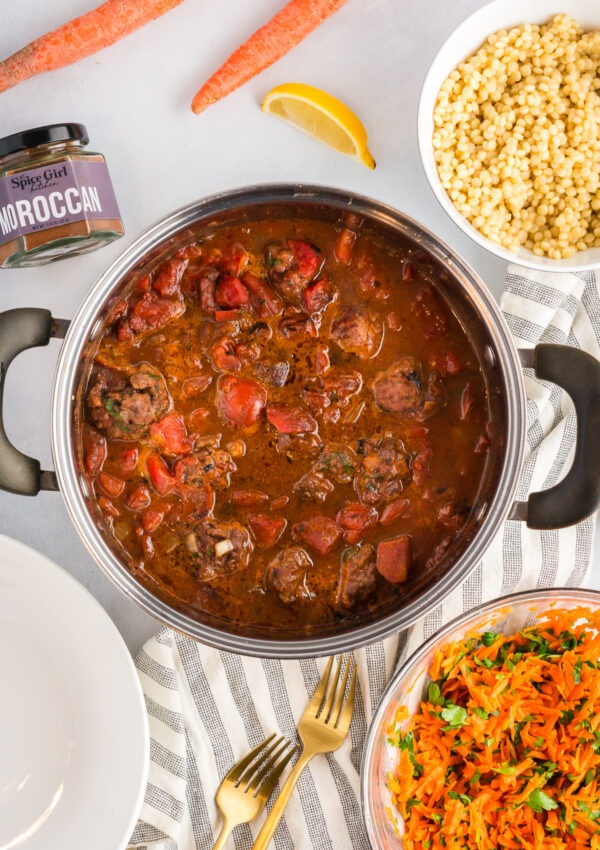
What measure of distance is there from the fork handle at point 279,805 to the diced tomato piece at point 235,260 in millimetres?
1810

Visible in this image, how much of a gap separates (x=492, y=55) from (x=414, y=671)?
225 centimetres

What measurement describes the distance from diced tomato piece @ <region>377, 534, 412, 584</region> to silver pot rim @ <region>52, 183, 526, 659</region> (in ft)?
0.40

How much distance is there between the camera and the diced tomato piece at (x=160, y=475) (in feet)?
9.12

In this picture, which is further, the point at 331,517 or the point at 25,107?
the point at 25,107

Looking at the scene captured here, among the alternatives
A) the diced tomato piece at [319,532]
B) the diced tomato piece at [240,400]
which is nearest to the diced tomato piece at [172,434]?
the diced tomato piece at [240,400]

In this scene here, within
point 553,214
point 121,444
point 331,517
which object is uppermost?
point 553,214

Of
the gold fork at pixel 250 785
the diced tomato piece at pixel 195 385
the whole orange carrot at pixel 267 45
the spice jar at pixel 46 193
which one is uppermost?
the whole orange carrot at pixel 267 45

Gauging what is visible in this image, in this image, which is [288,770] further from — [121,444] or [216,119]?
[216,119]

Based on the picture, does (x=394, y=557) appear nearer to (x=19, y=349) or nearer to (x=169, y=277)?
(x=169, y=277)

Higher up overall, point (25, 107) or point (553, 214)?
point (25, 107)

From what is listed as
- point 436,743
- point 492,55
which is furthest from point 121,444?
point 492,55

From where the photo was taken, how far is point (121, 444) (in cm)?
282

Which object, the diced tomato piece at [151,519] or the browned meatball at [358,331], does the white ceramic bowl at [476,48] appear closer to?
the browned meatball at [358,331]

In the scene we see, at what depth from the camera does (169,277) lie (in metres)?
2.81
